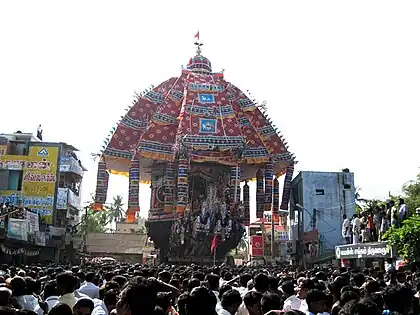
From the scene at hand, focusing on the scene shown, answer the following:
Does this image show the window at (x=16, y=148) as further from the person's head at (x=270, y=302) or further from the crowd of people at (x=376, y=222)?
the person's head at (x=270, y=302)

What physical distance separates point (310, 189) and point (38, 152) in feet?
68.0

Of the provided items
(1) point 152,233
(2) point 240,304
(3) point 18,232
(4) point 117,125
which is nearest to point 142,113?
(4) point 117,125

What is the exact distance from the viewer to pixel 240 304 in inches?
226

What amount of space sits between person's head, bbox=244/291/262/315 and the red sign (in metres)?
38.3

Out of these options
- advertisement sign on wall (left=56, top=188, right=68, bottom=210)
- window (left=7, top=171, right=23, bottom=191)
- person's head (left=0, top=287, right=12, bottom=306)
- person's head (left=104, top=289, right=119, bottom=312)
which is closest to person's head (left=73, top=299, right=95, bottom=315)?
person's head (left=0, top=287, right=12, bottom=306)

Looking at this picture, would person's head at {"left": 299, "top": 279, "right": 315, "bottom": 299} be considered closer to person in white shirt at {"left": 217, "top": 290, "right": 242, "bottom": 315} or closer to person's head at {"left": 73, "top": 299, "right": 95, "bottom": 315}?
person in white shirt at {"left": 217, "top": 290, "right": 242, "bottom": 315}

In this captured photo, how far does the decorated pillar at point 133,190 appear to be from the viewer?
32.4 m

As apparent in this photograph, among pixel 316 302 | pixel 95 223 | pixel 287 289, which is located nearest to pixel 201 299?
pixel 316 302

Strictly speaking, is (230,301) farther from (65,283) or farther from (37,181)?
(37,181)

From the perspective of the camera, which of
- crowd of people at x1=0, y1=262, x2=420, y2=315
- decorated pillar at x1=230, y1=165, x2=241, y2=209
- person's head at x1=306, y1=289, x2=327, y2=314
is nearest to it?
crowd of people at x1=0, y1=262, x2=420, y2=315

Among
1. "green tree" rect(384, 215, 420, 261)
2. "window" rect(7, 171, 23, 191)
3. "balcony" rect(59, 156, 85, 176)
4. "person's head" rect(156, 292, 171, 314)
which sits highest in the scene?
"balcony" rect(59, 156, 85, 176)

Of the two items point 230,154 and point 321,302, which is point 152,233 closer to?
point 230,154

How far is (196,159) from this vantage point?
3231 cm

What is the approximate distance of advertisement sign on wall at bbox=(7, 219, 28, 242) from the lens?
26.2m
